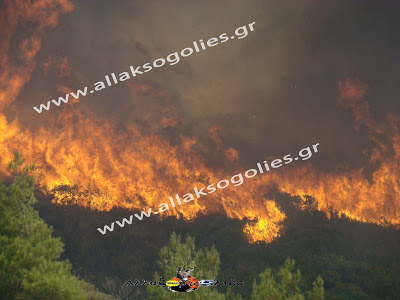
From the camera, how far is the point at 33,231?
18.6 metres

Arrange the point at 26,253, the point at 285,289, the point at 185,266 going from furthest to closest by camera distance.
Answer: the point at 285,289 → the point at 185,266 → the point at 26,253

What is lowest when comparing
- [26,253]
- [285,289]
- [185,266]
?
[285,289]

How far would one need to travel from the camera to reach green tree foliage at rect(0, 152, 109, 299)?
1664 centimetres

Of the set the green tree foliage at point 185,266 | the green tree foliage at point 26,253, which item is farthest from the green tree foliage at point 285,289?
the green tree foliage at point 26,253

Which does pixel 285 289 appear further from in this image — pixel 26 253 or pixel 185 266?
pixel 26 253

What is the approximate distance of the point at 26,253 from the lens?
17.2 meters

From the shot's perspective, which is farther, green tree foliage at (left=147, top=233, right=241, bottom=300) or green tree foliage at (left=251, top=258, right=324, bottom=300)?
green tree foliage at (left=251, top=258, right=324, bottom=300)

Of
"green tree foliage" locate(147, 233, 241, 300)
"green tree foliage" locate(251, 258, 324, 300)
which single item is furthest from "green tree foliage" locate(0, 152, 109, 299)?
"green tree foliage" locate(251, 258, 324, 300)

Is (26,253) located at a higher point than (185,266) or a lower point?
higher

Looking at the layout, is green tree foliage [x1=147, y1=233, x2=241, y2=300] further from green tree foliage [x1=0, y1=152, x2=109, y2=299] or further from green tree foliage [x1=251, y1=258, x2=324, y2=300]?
green tree foliage [x1=0, y1=152, x2=109, y2=299]

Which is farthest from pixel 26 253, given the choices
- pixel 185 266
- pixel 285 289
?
pixel 285 289

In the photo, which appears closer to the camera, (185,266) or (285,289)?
(185,266)

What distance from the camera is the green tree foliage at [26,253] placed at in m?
16.6

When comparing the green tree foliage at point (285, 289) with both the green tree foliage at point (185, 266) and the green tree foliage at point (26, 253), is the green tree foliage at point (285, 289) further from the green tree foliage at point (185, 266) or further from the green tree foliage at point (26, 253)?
the green tree foliage at point (26, 253)
